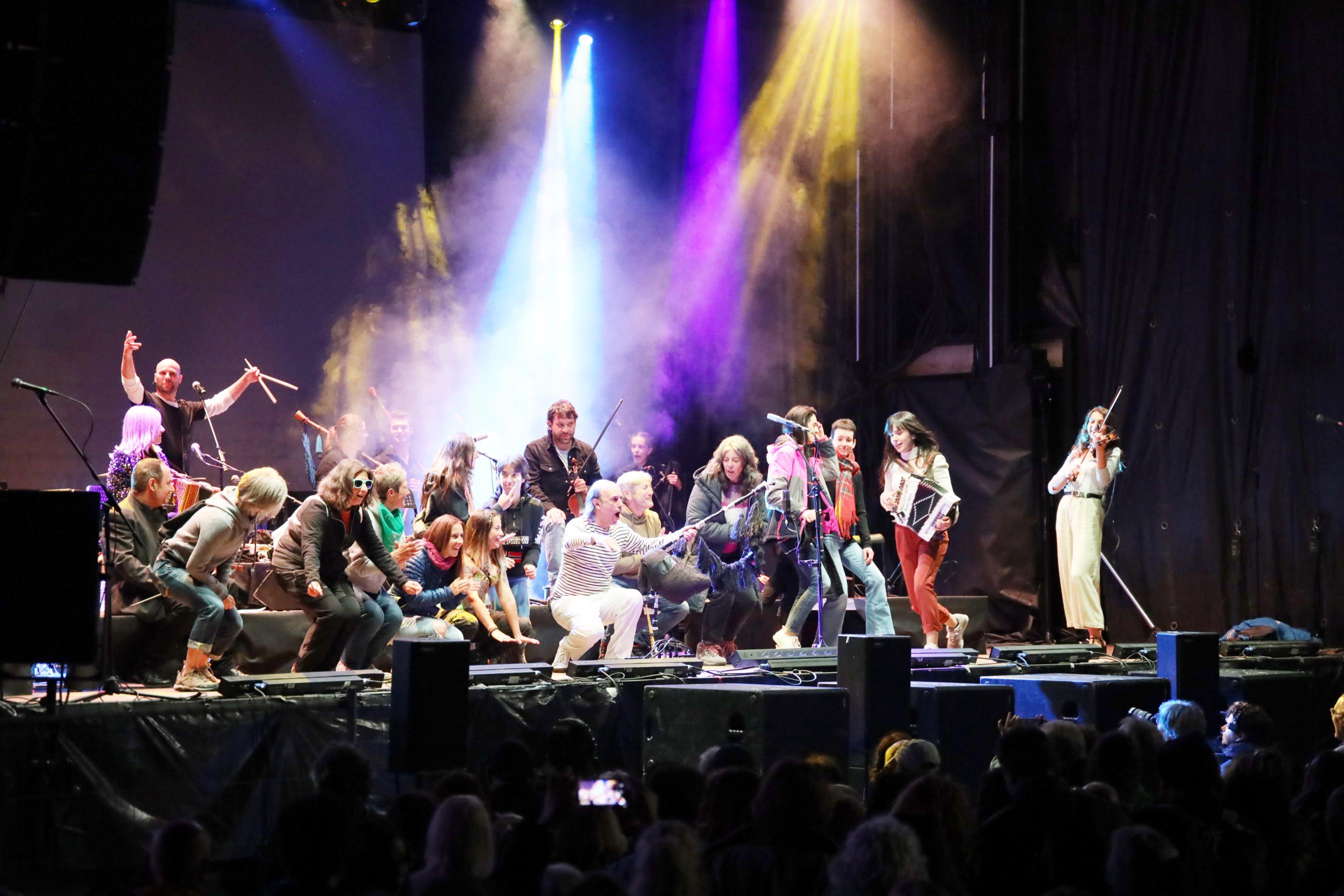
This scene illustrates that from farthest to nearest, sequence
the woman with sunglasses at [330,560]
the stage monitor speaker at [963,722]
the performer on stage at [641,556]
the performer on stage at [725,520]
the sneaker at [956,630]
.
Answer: the sneaker at [956,630] < the performer on stage at [725,520] < the performer on stage at [641,556] < the woman with sunglasses at [330,560] < the stage monitor speaker at [963,722]

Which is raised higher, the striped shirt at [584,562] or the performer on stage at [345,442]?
the performer on stage at [345,442]

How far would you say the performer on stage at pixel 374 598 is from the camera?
883 cm

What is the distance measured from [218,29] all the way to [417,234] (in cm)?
288

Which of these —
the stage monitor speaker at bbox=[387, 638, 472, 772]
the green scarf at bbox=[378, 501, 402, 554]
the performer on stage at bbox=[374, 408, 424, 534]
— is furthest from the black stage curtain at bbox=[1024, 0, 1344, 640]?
the stage monitor speaker at bbox=[387, 638, 472, 772]

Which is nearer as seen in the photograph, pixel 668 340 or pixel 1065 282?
pixel 1065 282

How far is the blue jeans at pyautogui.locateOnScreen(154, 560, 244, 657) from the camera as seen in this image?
8086 millimetres

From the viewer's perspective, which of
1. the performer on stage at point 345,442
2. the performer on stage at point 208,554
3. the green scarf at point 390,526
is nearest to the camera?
the performer on stage at point 208,554

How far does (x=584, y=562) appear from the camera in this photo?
32.2 feet

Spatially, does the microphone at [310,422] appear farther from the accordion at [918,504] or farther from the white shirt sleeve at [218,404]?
the accordion at [918,504]

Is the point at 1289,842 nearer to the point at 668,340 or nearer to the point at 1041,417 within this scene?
the point at 1041,417

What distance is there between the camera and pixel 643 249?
1638cm

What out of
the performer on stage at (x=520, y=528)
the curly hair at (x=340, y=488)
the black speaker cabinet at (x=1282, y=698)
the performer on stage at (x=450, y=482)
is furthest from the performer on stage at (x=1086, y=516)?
the curly hair at (x=340, y=488)

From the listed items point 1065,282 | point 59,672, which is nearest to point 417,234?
point 1065,282

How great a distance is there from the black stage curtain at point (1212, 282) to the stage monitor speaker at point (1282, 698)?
2556mm
